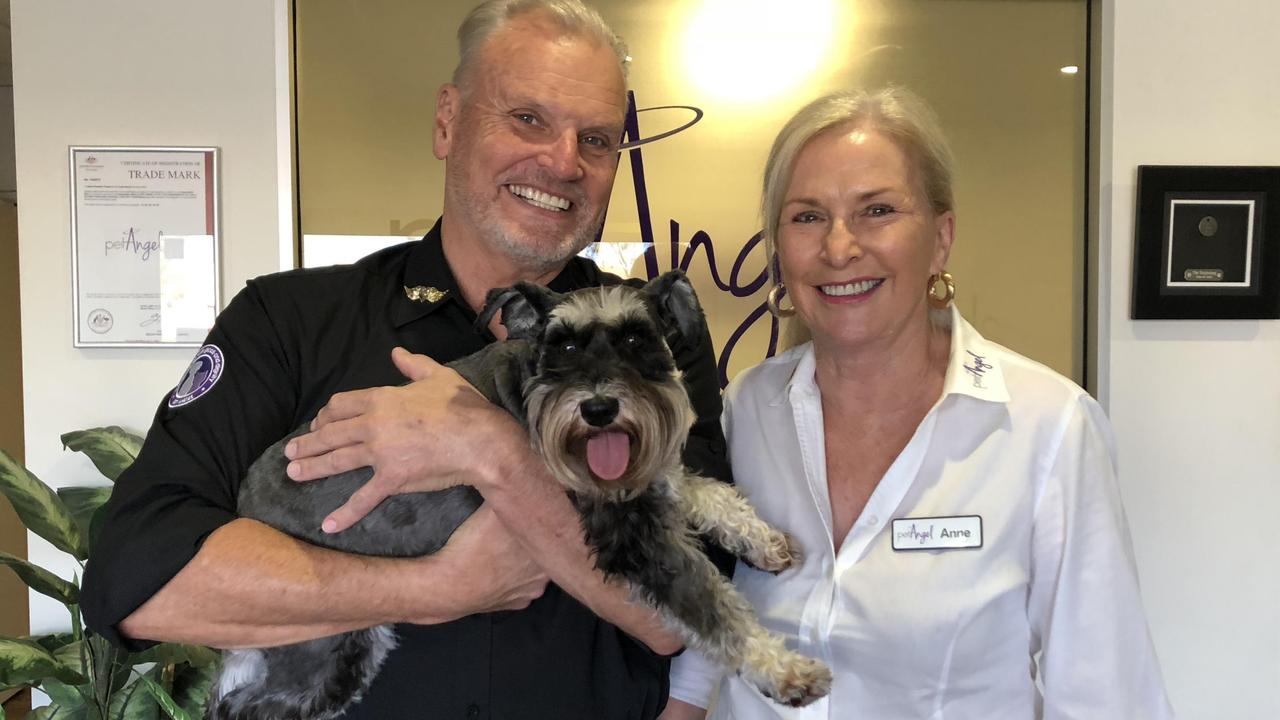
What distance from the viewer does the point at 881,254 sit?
155cm

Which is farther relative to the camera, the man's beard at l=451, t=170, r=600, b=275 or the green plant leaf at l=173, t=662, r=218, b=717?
the green plant leaf at l=173, t=662, r=218, b=717

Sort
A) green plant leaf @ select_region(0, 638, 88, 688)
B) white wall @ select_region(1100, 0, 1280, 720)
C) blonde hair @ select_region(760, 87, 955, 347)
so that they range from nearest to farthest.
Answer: blonde hair @ select_region(760, 87, 955, 347) < green plant leaf @ select_region(0, 638, 88, 688) < white wall @ select_region(1100, 0, 1280, 720)

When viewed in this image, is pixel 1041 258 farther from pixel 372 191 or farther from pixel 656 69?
pixel 372 191

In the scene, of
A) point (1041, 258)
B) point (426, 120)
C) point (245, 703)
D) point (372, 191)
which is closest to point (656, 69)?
point (426, 120)

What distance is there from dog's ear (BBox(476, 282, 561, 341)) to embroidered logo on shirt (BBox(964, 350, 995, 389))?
87cm

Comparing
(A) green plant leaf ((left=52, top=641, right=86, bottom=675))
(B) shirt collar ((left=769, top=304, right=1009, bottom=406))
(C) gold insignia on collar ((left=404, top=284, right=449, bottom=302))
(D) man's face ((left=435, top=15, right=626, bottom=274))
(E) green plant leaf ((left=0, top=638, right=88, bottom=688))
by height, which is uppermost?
(D) man's face ((left=435, top=15, right=626, bottom=274))

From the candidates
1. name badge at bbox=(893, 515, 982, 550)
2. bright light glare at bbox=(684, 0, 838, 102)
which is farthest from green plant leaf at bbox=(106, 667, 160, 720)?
bright light glare at bbox=(684, 0, 838, 102)

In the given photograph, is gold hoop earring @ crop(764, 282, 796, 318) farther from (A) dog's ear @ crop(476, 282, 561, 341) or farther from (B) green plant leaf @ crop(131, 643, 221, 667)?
(B) green plant leaf @ crop(131, 643, 221, 667)

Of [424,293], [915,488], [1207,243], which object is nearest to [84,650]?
[424,293]

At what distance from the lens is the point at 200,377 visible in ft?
4.62

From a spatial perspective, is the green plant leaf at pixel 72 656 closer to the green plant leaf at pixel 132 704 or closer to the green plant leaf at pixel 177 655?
the green plant leaf at pixel 132 704

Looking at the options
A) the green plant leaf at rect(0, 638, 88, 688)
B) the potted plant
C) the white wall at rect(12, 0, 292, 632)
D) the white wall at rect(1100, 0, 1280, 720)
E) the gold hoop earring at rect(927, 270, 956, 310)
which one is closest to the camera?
the gold hoop earring at rect(927, 270, 956, 310)

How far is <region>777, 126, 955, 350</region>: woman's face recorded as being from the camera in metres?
1.56

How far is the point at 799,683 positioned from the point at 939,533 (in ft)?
1.32
